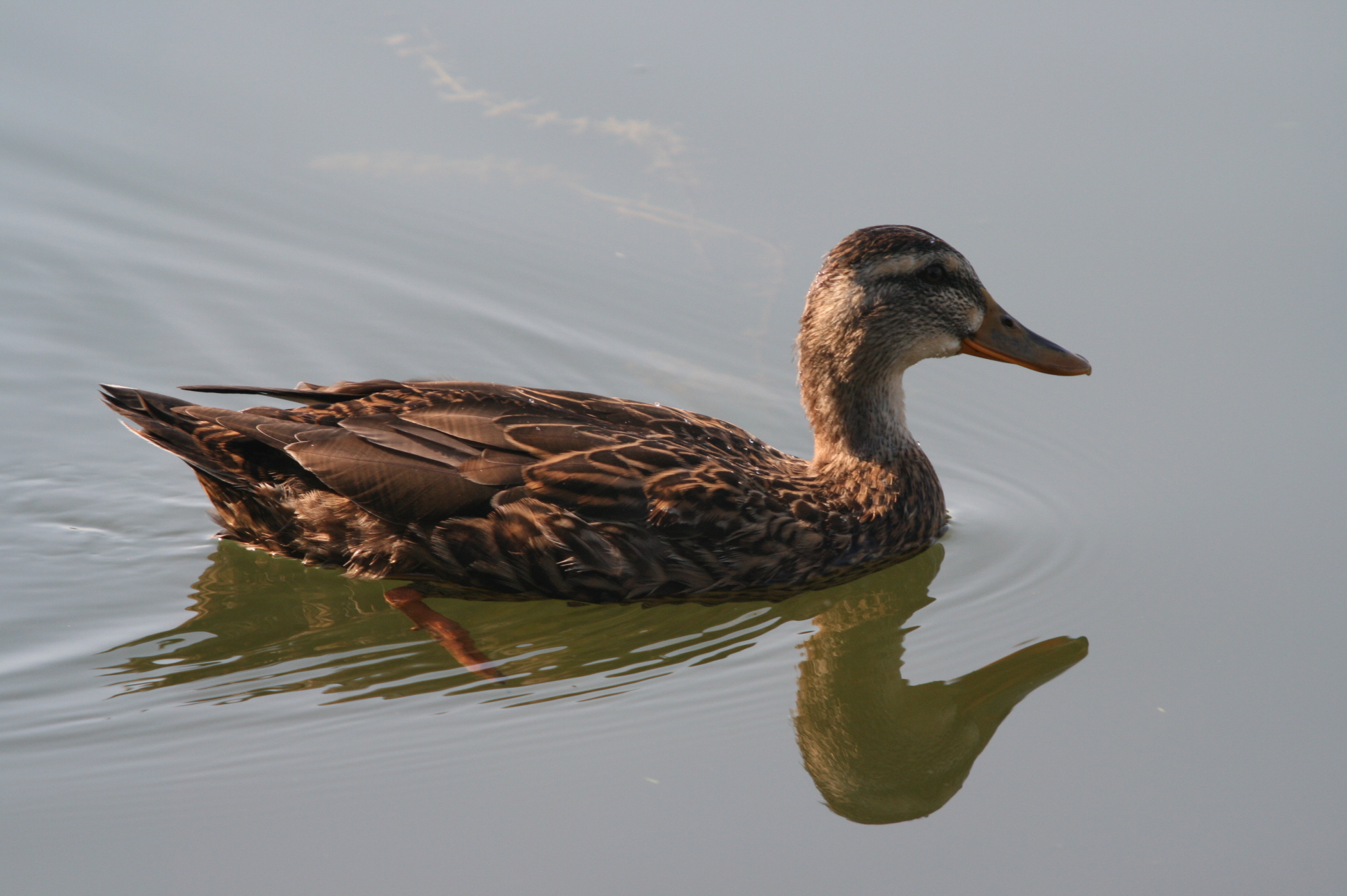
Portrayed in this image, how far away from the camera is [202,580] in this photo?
22.7 ft

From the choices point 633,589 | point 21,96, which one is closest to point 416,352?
point 633,589

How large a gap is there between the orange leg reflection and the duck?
0.02m

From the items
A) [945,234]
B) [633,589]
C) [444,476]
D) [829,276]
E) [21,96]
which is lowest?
[633,589]

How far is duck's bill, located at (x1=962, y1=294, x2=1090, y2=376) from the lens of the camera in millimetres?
7227

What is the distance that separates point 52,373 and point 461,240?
2559mm

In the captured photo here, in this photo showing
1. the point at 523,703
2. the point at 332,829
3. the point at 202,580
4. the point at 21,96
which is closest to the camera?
the point at 332,829

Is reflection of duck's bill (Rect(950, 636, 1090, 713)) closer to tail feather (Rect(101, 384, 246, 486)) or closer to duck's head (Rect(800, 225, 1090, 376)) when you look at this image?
duck's head (Rect(800, 225, 1090, 376))

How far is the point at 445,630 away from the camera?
642 cm

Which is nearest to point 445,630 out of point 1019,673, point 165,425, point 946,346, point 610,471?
point 610,471

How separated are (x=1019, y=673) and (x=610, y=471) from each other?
197 cm

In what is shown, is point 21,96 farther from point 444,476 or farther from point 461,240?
point 444,476

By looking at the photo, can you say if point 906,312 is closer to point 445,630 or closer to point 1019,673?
point 1019,673

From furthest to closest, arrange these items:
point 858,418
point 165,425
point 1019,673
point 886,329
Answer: point 858,418
point 886,329
point 165,425
point 1019,673

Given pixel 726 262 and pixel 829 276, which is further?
pixel 726 262
